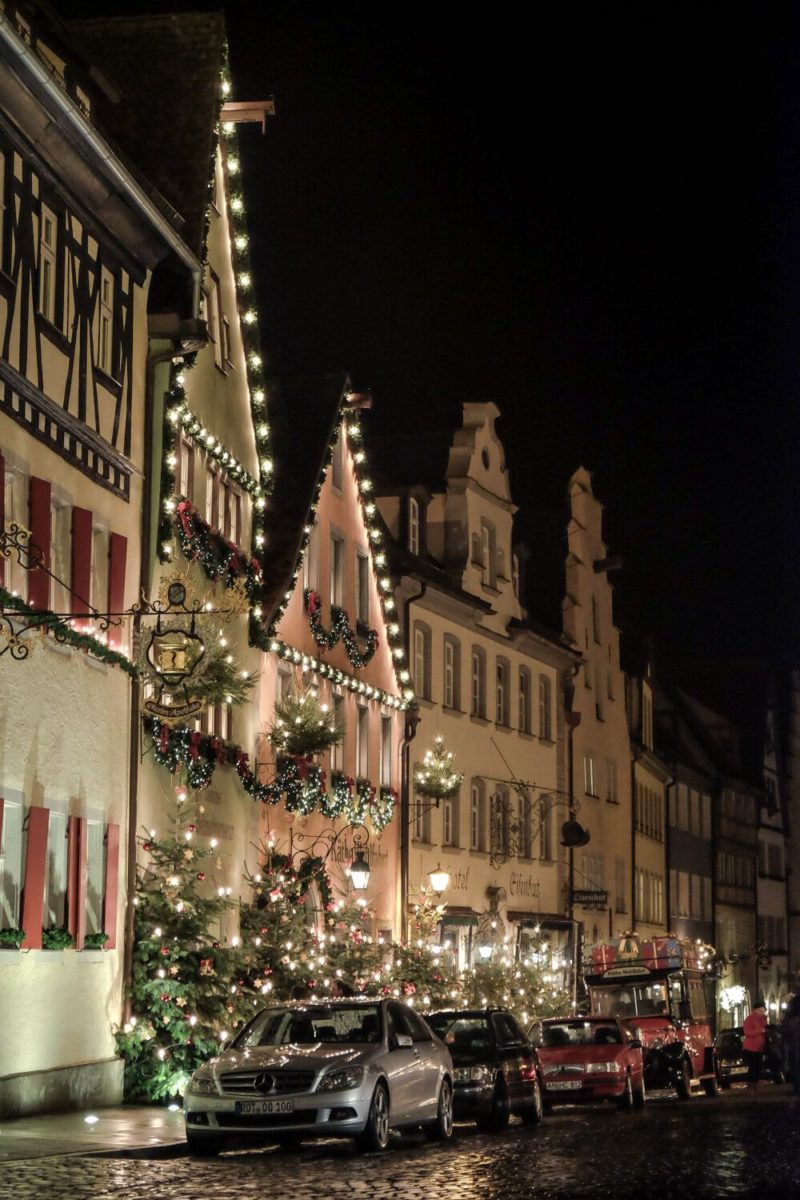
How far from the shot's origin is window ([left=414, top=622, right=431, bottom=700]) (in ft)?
143

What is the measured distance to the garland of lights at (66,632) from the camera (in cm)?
2077

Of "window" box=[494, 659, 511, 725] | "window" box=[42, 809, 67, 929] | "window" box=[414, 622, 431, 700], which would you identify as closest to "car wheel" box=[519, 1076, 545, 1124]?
"window" box=[42, 809, 67, 929]

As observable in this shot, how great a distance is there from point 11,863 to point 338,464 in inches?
665

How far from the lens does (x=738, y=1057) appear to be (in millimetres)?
46250

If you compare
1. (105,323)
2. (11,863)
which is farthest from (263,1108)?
(105,323)

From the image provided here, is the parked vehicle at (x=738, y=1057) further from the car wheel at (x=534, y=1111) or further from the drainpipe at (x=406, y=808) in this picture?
the car wheel at (x=534, y=1111)

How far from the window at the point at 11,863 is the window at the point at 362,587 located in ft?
54.9

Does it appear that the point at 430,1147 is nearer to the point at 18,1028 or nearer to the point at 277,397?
the point at 18,1028

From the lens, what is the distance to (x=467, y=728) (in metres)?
46.3

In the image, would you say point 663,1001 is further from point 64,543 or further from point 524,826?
point 64,543

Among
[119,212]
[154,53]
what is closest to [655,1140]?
[119,212]

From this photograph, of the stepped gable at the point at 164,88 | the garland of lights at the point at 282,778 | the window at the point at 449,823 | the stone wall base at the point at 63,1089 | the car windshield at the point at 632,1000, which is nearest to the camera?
the stone wall base at the point at 63,1089

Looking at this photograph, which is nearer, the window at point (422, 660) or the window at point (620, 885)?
the window at point (422, 660)

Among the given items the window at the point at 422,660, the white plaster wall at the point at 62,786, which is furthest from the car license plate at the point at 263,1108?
the window at the point at 422,660
